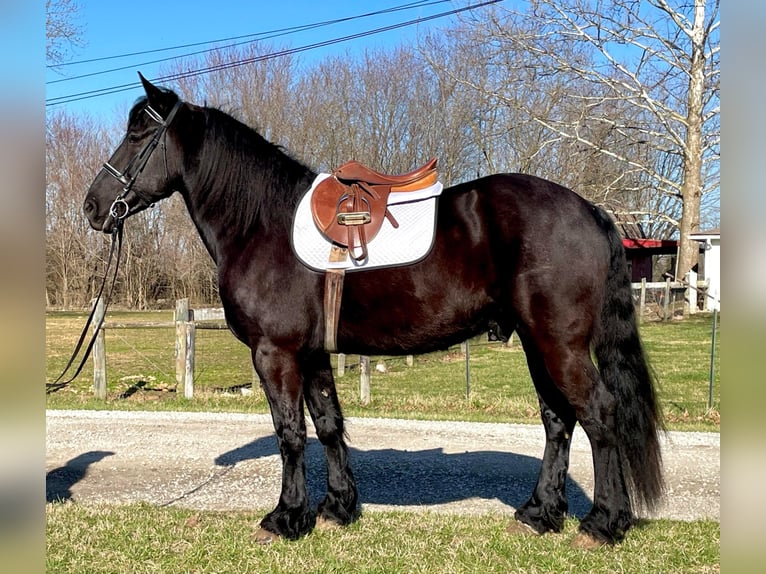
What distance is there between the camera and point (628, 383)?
3.88 meters

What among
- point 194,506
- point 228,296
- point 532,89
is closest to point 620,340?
point 228,296

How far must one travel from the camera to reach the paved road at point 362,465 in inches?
196

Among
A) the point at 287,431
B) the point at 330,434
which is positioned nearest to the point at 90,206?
the point at 287,431

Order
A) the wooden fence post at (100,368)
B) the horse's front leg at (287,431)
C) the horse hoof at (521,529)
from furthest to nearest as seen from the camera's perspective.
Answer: the wooden fence post at (100,368)
the horse hoof at (521,529)
the horse's front leg at (287,431)

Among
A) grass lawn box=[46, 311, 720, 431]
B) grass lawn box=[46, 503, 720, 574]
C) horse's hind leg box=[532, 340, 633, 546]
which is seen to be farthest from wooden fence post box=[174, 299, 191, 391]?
horse's hind leg box=[532, 340, 633, 546]

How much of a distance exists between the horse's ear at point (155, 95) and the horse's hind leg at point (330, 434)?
1.96 m

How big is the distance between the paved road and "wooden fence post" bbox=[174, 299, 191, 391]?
1604 mm

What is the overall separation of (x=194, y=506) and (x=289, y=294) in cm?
199

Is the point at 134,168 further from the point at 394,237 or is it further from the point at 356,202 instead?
the point at 394,237

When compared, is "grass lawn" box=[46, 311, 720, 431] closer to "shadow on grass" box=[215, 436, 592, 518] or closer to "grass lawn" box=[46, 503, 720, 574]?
"shadow on grass" box=[215, 436, 592, 518]

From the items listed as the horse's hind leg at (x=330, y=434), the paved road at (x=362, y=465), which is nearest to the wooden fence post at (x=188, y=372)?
the paved road at (x=362, y=465)

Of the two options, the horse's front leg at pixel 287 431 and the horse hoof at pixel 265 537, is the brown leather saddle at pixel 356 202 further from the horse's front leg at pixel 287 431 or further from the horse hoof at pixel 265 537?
the horse hoof at pixel 265 537
